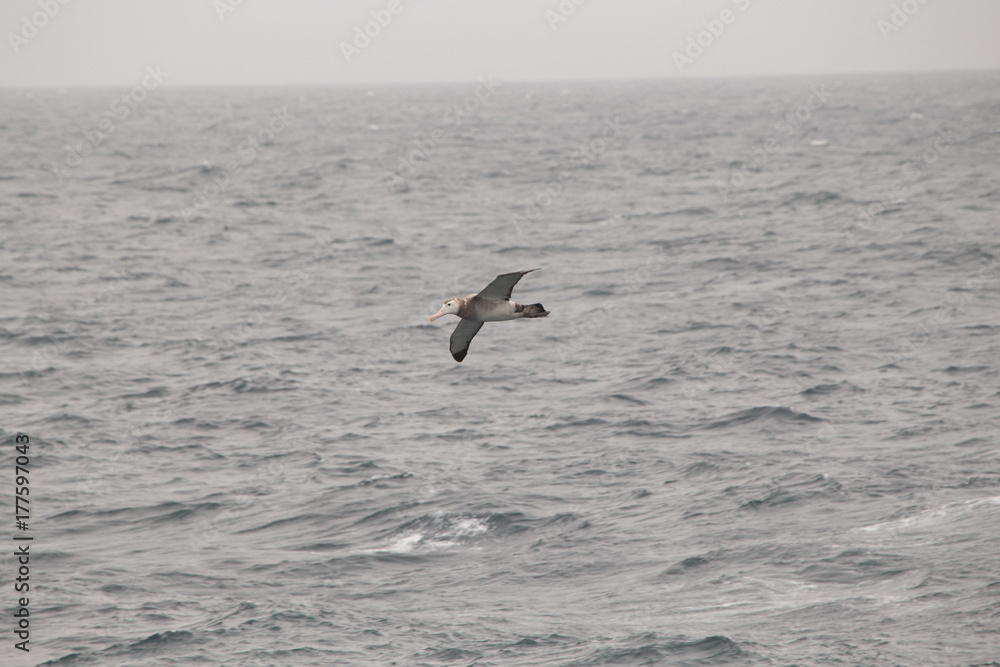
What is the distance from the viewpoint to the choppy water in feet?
79.8

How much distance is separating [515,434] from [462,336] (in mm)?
18193

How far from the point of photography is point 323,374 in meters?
40.4

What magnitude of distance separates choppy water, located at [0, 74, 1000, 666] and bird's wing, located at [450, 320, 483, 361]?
9009 mm

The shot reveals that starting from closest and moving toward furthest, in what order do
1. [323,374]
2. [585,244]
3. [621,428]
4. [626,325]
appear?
[621,428], [323,374], [626,325], [585,244]

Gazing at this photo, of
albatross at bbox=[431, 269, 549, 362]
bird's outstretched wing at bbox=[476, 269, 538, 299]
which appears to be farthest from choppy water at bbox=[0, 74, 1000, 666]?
bird's outstretched wing at bbox=[476, 269, 538, 299]

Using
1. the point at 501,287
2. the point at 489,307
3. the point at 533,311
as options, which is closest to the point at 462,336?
the point at 489,307

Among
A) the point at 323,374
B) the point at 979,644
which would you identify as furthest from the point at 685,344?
the point at 979,644

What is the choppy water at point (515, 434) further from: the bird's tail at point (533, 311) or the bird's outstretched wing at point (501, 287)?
the bird's outstretched wing at point (501, 287)

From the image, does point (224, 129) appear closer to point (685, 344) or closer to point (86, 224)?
point (86, 224)

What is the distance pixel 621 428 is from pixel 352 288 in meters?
21.9

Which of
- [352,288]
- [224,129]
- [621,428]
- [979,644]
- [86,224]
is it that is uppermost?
[224,129]

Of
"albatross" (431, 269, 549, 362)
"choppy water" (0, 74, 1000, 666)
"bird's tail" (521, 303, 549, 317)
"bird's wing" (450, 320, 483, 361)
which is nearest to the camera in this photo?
"albatross" (431, 269, 549, 362)

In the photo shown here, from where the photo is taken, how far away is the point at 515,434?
34406 mm

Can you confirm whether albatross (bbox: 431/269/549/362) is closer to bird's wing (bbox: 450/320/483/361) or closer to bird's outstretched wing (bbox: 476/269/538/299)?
bird's outstretched wing (bbox: 476/269/538/299)
